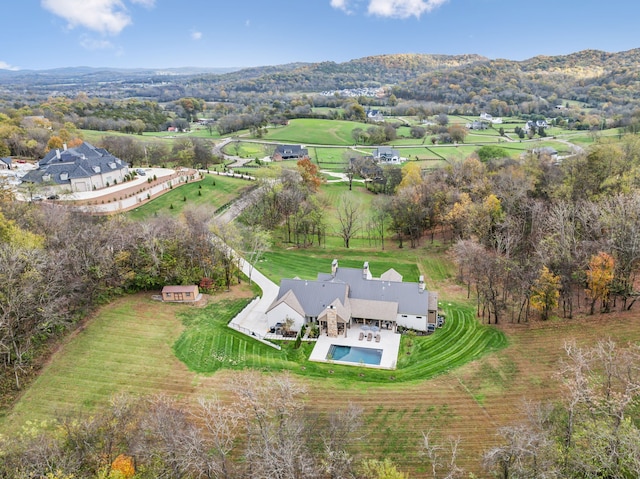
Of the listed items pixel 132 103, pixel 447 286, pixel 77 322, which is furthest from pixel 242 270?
pixel 132 103

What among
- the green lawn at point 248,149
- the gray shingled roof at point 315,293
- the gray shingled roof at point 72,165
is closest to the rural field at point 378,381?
the gray shingled roof at point 315,293

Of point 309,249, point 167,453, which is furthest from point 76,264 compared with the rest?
point 309,249

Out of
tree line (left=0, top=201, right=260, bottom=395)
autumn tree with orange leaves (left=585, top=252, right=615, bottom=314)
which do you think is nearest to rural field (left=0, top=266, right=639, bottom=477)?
tree line (left=0, top=201, right=260, bottom=395)

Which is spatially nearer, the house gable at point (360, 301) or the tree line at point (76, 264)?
the tree line at point (76, 264)

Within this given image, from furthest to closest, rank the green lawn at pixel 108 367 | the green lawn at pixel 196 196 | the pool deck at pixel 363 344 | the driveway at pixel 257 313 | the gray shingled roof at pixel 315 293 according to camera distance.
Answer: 1. the green lawn at pixel 196 196
2. the gray shingled roof at pixel 315 293
3. the driveway at pixel 257 313
4. the pool deck at pixel 363 344
5. the green lawn at pixel 108 367

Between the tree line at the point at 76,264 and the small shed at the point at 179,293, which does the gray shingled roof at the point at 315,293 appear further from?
the tree line at the point at 76,264

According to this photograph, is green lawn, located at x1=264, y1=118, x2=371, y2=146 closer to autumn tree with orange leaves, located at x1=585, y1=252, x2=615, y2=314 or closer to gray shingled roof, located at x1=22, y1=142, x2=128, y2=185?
gray shingled roof, located at x1=22, y1=142, x2=128, y2=185

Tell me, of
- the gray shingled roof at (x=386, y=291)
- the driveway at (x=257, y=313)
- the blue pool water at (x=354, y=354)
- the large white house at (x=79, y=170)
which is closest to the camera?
the blue pool water at (x=354, y=354)

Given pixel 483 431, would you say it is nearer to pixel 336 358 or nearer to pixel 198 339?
pixel 336 358
